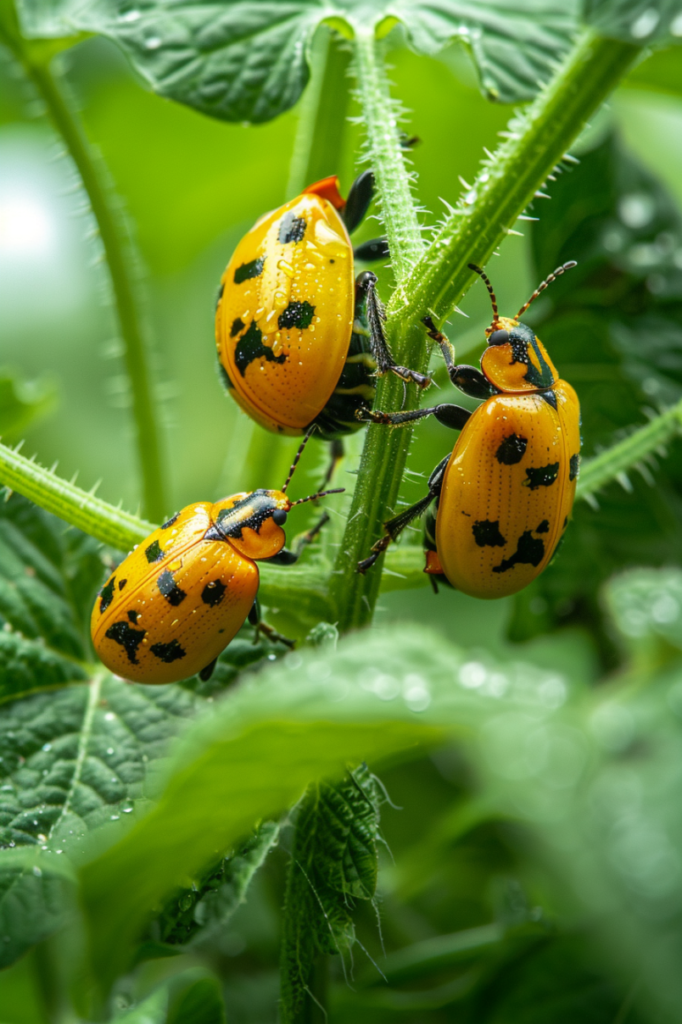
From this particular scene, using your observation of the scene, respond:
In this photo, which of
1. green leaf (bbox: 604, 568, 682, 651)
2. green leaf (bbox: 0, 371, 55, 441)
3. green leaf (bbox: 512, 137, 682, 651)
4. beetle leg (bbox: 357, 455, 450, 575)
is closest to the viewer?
green leaf (bbox: 604, 568, 682, 651)

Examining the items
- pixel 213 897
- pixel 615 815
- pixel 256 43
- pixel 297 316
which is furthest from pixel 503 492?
pixel 256 43

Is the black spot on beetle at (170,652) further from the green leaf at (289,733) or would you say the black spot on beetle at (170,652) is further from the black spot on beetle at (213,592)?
the green leaf at (289,733)

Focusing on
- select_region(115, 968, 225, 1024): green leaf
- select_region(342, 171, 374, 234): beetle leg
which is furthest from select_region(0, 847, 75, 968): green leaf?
select_region(342, 171, 374, 234): beetle leg

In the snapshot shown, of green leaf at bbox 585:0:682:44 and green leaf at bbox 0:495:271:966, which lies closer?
green leaf at bbox 585:0:682:44

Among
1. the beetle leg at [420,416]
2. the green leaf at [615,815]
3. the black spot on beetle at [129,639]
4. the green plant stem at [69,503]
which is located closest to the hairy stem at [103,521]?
the green plant stem at [69,503]

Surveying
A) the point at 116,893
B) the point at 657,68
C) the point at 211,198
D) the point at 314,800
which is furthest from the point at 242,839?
the point at 211,198

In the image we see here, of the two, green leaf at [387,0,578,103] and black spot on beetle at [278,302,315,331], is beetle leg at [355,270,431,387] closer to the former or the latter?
black spot on beetle at [278,302,315,331]

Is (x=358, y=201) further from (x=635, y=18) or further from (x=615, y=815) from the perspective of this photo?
(x=615, y=815)
